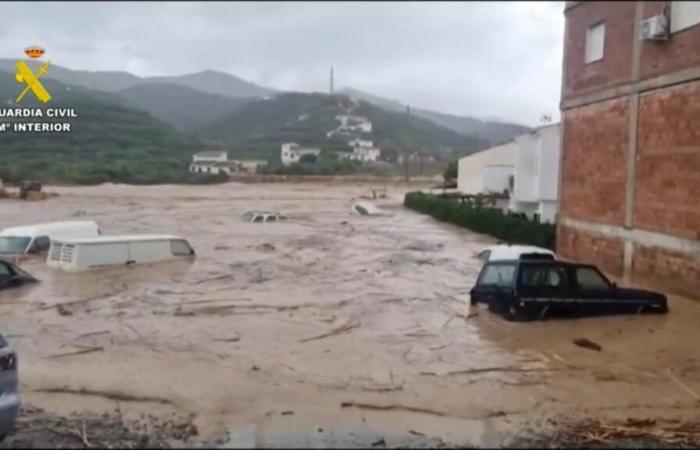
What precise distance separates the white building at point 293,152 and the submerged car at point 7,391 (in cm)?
4983

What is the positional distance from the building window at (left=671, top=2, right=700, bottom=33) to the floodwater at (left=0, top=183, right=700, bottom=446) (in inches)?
229

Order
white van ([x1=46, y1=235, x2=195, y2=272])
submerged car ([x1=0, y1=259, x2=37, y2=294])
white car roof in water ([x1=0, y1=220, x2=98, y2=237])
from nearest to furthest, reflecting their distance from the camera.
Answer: submerged car ([x1=0, y1=259, x2=37, y2=294]), white van ([x1=46, y1=235, x2=195, y2=272]), white car roof in water ([x1=0, y1=220, x2=98, y2=237])

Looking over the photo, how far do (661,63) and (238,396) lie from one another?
42.6ft

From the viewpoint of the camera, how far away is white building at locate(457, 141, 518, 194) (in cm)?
4297

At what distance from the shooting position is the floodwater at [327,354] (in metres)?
7.96

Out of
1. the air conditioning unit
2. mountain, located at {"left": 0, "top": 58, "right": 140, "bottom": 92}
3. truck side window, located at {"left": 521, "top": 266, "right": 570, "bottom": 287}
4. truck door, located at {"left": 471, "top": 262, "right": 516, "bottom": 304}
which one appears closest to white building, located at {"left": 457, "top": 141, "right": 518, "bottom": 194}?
the air conditioning unit

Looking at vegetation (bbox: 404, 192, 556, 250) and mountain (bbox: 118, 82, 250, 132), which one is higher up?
mountain (bbox: 118, 82, 250, 132)

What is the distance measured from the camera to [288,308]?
16.0m

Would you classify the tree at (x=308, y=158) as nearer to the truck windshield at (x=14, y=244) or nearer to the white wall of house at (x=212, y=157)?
the white wall of house at (x=212, y=157)

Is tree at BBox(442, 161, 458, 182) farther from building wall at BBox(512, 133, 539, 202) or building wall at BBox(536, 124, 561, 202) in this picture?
building wall at BBox(536, 124, 561, 202)

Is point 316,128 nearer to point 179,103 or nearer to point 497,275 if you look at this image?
point 179,103

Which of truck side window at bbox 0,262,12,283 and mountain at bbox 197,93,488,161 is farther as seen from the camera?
mountain at bbox 197,93,488,161

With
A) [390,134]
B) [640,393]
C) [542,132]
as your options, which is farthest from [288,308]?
[390,134]

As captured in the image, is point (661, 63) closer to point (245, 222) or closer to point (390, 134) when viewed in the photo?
point (245, 222)
